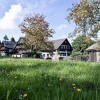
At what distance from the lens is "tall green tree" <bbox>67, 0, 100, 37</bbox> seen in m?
13.0

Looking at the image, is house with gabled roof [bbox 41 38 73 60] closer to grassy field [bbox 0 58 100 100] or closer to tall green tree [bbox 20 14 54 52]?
tall green tree [bbox 20 14 54 52]

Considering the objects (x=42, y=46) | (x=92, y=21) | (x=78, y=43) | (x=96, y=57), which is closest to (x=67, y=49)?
(x=78, y=43)

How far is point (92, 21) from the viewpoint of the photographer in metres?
13.8

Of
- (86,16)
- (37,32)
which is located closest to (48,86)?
(86,16)

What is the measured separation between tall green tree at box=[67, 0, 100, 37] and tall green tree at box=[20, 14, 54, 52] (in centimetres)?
1473

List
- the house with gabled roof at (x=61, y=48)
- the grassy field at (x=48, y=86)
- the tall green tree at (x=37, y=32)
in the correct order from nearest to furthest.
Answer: the grassy field at (x=48, y=86) → the tall green tree at (x=37, y=32) → the house with gabled roof at (x=61, y=48)

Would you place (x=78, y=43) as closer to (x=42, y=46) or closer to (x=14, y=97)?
(x=42, y=46)

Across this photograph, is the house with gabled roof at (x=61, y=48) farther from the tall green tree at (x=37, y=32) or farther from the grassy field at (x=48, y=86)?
the grassy field at (x=48, y=86)

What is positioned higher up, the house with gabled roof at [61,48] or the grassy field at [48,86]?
the house with gabled roof at [61,48]

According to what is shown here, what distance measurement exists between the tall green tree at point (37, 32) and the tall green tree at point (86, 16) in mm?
14733

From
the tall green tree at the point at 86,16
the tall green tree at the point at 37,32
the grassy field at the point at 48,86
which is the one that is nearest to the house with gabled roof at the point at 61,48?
the tall green tree at the point at 37,32

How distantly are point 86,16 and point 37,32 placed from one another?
16626 mm

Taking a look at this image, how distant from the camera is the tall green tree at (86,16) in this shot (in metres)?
13.0

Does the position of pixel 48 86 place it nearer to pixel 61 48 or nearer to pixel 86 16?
pixel 86 16
